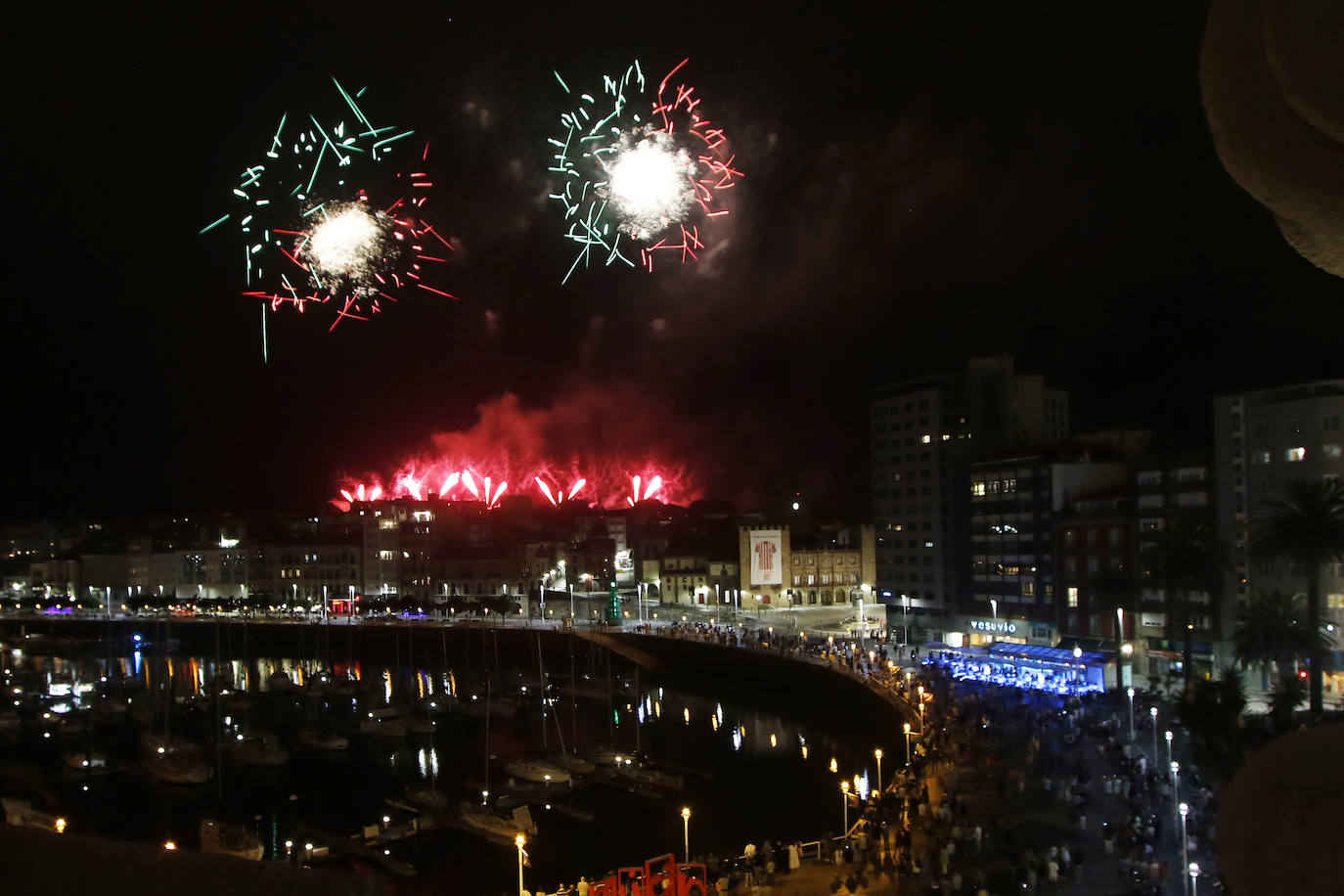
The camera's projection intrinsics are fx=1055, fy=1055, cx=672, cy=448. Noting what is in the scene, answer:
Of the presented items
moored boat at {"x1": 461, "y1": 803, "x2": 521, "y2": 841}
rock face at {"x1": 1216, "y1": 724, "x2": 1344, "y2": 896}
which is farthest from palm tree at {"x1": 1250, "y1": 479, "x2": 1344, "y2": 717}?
rock face at {"x1": 1216, "y1": 724, "x2": 1344, "y2": 896}

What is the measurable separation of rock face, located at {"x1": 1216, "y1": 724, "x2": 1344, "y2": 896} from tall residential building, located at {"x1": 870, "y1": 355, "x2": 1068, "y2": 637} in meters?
52.6

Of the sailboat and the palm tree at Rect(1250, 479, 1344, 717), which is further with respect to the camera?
the sailboat

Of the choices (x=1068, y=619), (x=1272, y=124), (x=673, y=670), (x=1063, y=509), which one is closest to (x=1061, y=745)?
(x=1068, y=619)

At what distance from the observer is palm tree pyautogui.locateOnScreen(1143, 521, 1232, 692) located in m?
33.0

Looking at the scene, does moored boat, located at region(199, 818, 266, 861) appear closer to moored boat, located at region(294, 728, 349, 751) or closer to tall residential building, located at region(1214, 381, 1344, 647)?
moored boat, located at region(294, 728, 349, 751)

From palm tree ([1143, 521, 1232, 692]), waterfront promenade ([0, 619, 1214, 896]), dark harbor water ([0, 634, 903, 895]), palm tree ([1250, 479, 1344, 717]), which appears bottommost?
dark harbor water ([0, 634, 903, 895])

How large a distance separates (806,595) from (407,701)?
34.4m

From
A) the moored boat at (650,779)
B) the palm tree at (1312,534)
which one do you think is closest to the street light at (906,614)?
the moored boat at (650,779)

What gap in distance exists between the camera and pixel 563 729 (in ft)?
141

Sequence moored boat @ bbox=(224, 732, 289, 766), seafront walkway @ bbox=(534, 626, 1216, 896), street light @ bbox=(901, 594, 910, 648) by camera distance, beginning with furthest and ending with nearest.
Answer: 1. street light @ bbox=(901, 594, 910, 648)
2. moored boat @ bbox=(224, 732, 289, 766)
3. seafront walkway @ bbox=(534, 626, 1216, 896)

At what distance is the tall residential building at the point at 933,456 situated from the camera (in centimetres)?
5469

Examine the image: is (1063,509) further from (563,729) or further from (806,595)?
(806,595)

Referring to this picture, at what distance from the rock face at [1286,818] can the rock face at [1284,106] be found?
0.92 m

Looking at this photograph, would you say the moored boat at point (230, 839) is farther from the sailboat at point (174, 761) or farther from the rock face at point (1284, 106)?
the rock face at point (1284, 106)
